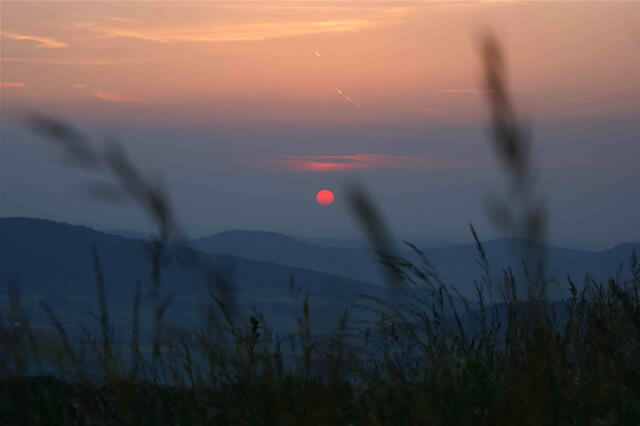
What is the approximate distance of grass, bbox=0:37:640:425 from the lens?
158 centimetres

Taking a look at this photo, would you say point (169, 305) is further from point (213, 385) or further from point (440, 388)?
point (440, 388)

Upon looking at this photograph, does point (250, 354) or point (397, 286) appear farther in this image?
point (250, 354)

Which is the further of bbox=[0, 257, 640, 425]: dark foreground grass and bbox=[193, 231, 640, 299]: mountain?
bbox=[0, 257, 640, 425]: dark foreground grass

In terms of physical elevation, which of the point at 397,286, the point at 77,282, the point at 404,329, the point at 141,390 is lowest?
the point at 77,282

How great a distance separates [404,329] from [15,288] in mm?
1474

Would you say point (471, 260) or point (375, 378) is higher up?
point (471, 260)

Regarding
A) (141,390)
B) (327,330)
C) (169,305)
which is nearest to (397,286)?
(327,330)

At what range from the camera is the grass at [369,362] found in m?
1.58

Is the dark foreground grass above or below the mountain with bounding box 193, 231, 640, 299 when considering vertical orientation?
below

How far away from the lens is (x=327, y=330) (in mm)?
1493

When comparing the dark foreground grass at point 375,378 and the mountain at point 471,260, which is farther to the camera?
the dark foreground grass at point 375,378

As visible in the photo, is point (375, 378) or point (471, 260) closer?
point (375, 378)

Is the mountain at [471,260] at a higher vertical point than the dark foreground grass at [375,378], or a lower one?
higher

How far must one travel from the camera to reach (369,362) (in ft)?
9.62
